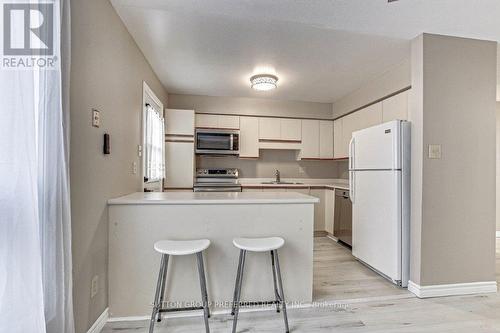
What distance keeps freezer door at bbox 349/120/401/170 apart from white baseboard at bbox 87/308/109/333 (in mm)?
2761

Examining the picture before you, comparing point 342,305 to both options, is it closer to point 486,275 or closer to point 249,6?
point 486,275

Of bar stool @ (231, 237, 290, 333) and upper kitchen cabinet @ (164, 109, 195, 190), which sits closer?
bar stool @ (231, 237, 290, 333)

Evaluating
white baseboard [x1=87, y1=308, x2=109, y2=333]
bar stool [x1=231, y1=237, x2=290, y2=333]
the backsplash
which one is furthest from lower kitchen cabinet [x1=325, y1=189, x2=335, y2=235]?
white baseboard [x1=87, y1=308, x2=109, y2=333]

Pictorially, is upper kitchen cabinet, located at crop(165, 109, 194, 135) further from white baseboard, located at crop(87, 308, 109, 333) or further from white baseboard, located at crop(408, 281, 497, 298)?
white baseboard, located at crop(408, 281, 497, 298)

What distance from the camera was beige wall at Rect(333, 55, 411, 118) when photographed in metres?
2.84

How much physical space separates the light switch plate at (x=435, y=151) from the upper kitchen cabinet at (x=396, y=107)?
68 centimetres

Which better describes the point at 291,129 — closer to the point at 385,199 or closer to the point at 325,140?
the point at 325,140

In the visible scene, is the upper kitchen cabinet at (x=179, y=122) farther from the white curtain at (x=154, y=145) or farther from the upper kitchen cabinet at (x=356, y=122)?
the upper kitchen cabinet at (x=356, y=122)

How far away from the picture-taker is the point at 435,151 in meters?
2.29

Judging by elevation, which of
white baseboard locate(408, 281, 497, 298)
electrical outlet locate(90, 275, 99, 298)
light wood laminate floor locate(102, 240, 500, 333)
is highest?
electrical outlet locate(90, 275, 99, 298)

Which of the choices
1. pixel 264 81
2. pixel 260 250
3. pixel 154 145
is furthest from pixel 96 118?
pixel 264 81

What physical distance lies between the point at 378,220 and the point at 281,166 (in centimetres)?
237

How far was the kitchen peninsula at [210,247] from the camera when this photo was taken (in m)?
1.89

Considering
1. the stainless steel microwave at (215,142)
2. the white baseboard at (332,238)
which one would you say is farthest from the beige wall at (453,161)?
the stainless steel microwave at (215,142)
